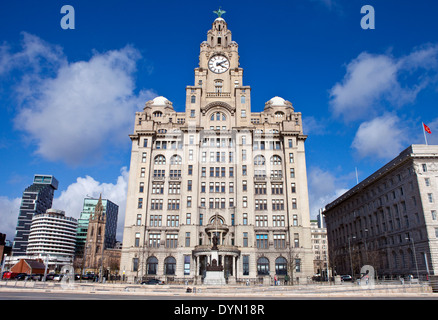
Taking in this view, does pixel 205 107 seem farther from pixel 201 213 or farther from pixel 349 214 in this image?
pixel 349 214

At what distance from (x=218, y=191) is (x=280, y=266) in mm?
21958

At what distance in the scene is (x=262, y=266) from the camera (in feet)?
232

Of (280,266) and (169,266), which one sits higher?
(280,266)

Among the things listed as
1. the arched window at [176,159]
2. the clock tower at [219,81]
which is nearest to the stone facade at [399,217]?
the clock tower at [219,81]

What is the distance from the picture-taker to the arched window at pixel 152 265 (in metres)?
70.1

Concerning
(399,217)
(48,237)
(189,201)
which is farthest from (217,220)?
(48,237)

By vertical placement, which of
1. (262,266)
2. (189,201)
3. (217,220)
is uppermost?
(189,201)

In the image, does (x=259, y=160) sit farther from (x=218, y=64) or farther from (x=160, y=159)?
(x=218, y=64)

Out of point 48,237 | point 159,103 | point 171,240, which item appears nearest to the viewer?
point 171,240

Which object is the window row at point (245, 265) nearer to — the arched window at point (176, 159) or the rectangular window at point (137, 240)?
the rectangular window at point (137, 240)

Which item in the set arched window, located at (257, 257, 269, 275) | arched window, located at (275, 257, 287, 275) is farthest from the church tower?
arched window, located at (275, 257, 287, 275)

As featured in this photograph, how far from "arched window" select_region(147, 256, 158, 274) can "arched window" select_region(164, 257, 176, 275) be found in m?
2.26

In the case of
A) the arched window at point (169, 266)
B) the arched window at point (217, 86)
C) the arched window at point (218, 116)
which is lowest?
the arched window at point (169, 266)
